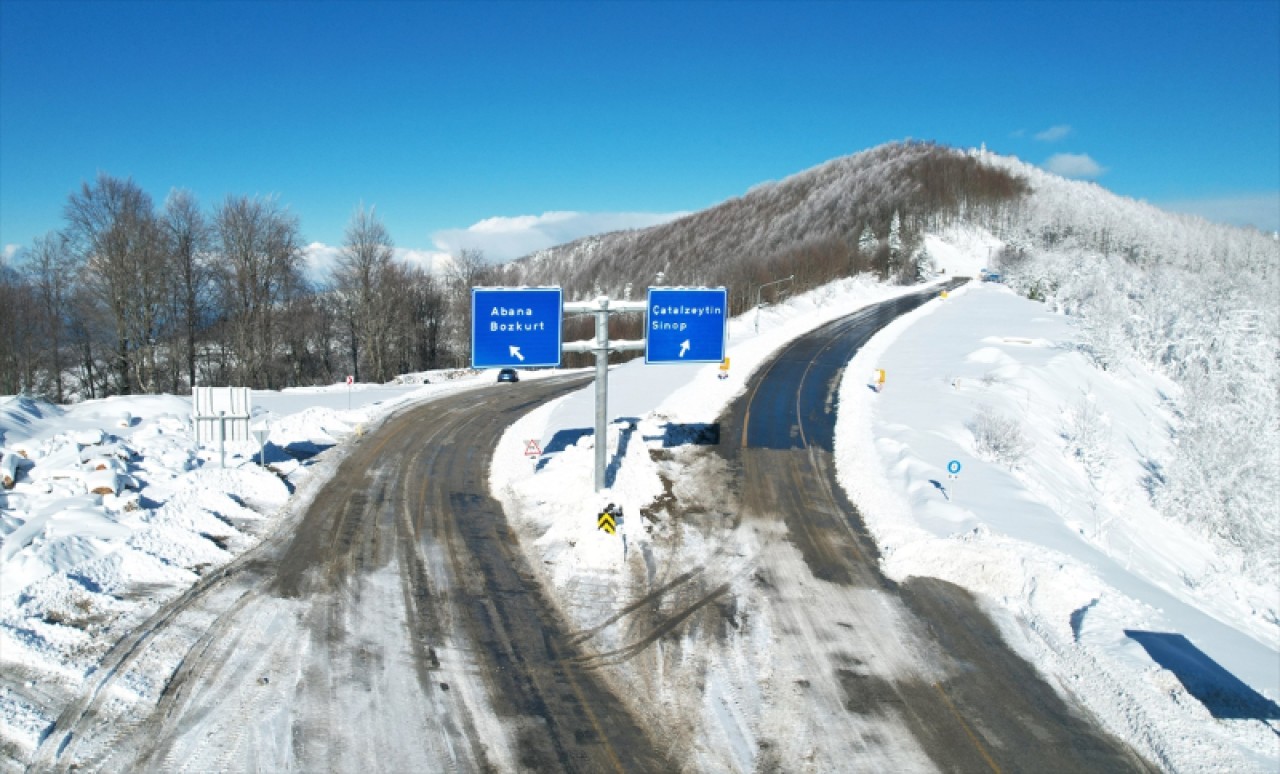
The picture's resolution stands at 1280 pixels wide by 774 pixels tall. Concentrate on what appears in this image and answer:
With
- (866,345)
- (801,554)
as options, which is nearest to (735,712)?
(801,554)

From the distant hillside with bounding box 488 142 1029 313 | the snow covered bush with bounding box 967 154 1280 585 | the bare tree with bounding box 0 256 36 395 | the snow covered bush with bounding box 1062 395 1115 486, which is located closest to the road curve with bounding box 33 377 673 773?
the snow covered bush with bounding box 1062 395 1115 486

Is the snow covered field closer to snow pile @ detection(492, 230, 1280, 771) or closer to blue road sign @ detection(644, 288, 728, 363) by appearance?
snow pile @ detection(492, 230, 1280, 771)

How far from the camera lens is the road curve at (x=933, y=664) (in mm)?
10664

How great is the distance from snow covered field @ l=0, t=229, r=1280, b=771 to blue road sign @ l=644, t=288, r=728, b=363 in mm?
4002

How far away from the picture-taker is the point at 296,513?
2012 cm

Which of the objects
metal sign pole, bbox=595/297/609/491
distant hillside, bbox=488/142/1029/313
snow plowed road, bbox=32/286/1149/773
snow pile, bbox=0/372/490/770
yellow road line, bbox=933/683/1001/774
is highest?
distant hillside, bbox=488/142/1029/313

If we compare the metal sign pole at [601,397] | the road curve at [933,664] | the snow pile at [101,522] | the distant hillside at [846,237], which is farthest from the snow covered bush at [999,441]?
the distant hillside at [846,237]

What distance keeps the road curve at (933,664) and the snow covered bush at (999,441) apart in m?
5.83

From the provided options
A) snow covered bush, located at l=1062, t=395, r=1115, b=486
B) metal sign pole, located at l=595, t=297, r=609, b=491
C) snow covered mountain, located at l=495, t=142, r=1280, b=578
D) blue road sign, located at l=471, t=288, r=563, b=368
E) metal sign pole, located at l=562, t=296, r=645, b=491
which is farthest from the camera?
snow covered bush, located at l=1062, t=395, r=1115, b=486

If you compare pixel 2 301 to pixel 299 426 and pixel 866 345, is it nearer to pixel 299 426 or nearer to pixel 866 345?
pixel 299 426

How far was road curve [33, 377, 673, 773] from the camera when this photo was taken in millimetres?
10070

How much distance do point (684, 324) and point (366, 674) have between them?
1309 cm

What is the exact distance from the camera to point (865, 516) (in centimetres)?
2066

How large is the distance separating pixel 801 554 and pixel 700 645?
17.8ft
